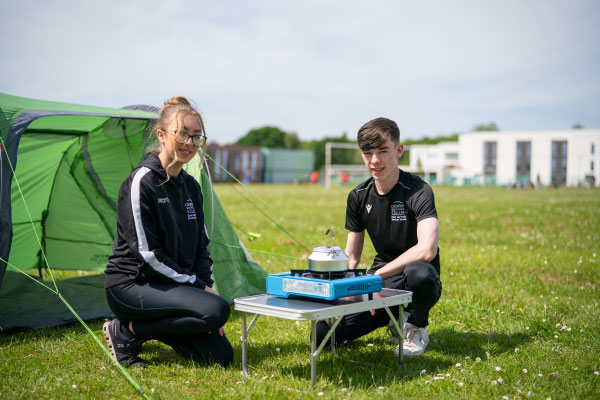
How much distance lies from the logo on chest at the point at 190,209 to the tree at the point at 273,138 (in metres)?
103

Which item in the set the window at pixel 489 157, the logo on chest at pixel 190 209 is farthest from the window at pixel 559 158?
the logo on chest at pixel 190 209

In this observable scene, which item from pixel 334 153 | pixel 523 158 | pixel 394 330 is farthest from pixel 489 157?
pixel 394 330

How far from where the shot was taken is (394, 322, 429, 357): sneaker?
3844mm

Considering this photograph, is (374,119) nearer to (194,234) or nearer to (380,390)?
(194,234)

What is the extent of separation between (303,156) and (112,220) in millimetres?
78546

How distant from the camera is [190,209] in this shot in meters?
3.87

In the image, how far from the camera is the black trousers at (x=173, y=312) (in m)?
3.51

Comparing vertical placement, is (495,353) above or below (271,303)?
below

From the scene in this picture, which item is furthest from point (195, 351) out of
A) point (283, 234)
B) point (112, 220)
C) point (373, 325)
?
point (283, 234)

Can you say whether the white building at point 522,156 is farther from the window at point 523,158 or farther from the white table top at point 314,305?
the white table top at point 314,305

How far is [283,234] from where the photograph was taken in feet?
35.1

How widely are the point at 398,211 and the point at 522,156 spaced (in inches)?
3043

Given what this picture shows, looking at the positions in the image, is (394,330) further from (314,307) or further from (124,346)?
(124,346)

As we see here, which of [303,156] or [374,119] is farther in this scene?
[303,156]
